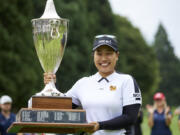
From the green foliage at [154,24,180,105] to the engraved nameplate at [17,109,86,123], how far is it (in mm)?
113477

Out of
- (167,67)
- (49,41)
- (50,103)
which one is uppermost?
(167,67)

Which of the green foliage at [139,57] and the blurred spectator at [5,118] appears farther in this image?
the green foliage at [139,57]

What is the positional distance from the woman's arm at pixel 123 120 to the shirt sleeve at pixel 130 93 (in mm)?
44

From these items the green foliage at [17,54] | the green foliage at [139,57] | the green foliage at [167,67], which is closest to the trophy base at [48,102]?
the green foliage at [17,54]

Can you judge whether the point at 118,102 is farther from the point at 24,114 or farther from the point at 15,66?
the point at 15,66

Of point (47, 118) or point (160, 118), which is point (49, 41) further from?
point (160, 118)

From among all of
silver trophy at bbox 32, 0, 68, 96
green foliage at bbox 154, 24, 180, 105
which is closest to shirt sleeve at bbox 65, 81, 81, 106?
silver trophy at bbox 32, 0, 68, 96

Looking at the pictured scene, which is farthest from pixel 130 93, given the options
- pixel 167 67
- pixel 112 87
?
pixel 167 67

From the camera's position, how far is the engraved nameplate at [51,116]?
487cm

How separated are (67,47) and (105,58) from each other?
128ft

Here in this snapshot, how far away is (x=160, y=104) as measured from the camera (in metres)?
13.5

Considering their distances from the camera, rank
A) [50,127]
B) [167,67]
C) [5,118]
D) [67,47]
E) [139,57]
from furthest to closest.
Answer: [167,67] → [139,57] → [67,47] → [5,118] → [50,127]

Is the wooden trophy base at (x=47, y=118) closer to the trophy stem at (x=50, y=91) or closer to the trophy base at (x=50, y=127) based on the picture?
the trophy base at (x=50, y=127)

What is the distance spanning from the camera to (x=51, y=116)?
193 inches
